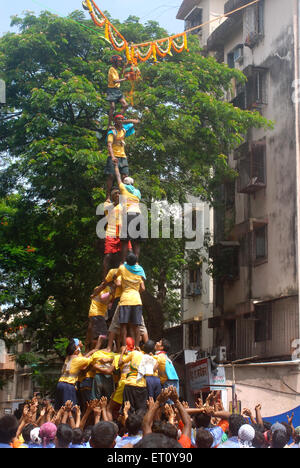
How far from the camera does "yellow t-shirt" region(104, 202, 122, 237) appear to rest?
1237 centimetres

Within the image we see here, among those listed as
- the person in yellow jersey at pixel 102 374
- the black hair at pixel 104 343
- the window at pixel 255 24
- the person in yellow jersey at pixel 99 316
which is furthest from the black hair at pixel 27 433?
the window at pixel 255 24

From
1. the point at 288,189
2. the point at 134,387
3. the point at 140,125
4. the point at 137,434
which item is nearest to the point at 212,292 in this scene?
the point at 288,189

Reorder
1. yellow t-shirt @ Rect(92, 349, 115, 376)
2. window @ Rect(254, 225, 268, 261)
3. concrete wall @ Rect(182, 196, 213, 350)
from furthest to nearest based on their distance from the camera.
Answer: concrete wall @ Rect(182, 196, 213, 350), window @ Rect(254, 225, 268, 261), yellow t-shirt @ Rect(92, 349, 115, 376)

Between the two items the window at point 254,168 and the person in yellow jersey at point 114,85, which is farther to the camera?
the window at point 254,168

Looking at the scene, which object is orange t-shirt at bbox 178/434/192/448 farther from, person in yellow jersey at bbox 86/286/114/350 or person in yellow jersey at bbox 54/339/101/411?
person in yellow jersey at bbox 86/286/114/350

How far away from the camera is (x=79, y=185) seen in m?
17.6

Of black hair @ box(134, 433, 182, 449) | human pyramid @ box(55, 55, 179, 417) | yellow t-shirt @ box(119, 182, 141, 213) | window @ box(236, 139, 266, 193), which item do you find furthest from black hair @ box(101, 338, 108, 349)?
window @ box(236, 139, 266, 193)

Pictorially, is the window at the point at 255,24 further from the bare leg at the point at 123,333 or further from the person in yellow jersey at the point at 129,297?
the bare leg at the point at 123,333

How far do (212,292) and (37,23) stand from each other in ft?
41.4

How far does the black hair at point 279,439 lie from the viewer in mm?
5547

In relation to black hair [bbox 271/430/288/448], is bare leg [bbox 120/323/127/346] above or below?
above

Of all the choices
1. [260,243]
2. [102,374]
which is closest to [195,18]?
[260,243]
